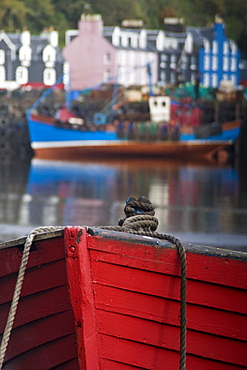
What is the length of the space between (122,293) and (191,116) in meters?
38.0

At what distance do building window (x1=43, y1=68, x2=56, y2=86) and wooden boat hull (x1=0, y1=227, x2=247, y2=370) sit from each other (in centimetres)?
4358

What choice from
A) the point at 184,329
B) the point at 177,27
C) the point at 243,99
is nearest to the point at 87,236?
the point at 184,329

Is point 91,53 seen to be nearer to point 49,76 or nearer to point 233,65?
point 49,76

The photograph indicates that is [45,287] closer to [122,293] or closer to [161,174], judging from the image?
[122,293]

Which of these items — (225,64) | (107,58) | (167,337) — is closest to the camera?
(167,337)

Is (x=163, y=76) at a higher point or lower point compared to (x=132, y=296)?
higher

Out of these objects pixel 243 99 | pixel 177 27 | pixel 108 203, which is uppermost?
pixel 177 27

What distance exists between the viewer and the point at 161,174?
25.5m

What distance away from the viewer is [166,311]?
4.29m

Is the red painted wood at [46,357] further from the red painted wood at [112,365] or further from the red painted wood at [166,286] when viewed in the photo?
→ the red painted wood at [166,286]

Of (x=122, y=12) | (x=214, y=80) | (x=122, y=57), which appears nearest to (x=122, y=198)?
(x=122, y=57)

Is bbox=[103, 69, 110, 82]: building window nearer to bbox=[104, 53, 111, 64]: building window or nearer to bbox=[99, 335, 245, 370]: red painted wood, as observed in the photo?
bbox=[104, 53, 111, 64]: building window

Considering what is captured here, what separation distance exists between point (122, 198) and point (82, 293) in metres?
12.8

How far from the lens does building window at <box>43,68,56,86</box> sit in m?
47.4
